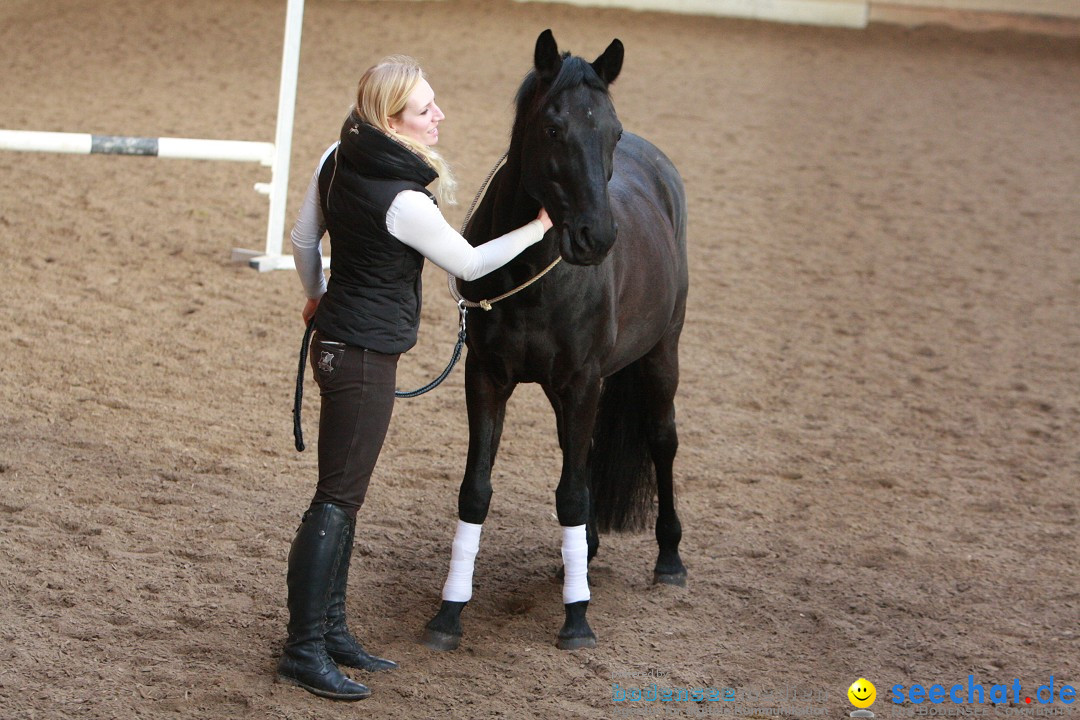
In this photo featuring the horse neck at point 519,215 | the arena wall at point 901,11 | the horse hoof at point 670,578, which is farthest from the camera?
the arena wall at point 901,11

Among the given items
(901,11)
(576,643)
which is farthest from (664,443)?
(901,11)

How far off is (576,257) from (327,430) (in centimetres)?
73

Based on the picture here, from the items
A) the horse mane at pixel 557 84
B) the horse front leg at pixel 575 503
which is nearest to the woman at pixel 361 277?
the horse mane at pixel 557 84

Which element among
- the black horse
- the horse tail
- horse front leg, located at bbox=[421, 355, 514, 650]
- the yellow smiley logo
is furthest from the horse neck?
the yellow smiley logo

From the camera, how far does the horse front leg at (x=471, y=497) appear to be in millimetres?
3088

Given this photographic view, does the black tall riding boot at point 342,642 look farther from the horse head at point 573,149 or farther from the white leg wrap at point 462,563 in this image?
the horse head at point 573,149

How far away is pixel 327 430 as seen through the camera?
2715 mm

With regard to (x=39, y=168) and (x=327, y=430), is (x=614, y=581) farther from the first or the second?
(x=39, y=168)

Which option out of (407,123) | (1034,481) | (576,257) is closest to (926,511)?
(1034,481)

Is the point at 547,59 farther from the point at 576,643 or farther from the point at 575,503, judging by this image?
the point at 576,643

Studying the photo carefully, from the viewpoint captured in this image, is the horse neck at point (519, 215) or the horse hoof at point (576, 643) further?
the horse hoof at point (576, 643)

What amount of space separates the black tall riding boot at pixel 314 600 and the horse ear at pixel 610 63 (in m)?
1.26

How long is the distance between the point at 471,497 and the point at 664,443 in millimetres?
898

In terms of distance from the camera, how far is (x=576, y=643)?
3178mm
